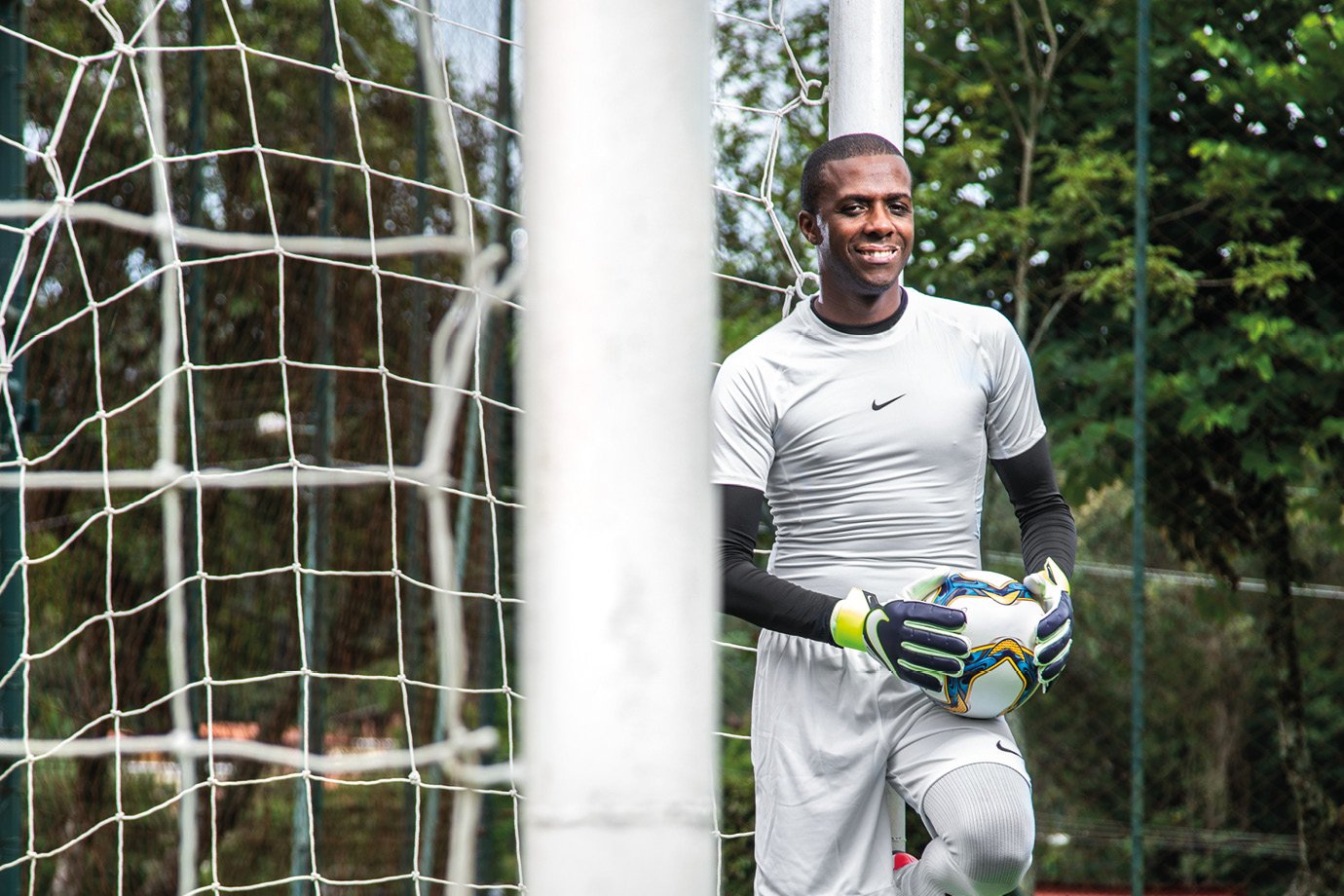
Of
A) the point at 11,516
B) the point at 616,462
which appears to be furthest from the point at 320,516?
the point at 616,462

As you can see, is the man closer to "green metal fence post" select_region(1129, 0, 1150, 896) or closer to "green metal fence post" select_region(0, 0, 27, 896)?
"green metal fence post" select_region(0, 0, 27, 896)

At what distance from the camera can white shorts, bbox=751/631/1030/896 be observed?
8.13ft

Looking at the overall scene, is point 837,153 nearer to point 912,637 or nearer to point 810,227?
point 810,227

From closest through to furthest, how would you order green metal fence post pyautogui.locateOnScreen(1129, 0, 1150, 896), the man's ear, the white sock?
the white sock
the man's ear
green metal fence post pyautogui.locateOnScreen(1129, 0, 1150, 896)

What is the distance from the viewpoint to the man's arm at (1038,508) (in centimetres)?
263

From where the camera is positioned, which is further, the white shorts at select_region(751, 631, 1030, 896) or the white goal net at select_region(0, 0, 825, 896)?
the white goal net at select_region(0, 0, 825, 896)

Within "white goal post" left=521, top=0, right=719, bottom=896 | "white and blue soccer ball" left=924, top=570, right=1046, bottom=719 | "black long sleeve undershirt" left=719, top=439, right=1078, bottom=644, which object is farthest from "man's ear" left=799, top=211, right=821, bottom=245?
"white goal post" left=521, top=0, right=719, bottom=896

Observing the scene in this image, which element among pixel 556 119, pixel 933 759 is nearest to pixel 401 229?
pixel 933 759

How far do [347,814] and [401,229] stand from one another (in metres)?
2.64

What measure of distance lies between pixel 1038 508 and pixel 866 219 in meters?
0.59

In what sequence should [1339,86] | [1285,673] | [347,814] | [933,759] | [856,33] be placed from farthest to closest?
1. [347,814]
2. [1285,673]
3. [1339,86]
4. [856,33]
5. [933,759]

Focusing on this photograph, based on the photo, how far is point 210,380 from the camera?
295 inches

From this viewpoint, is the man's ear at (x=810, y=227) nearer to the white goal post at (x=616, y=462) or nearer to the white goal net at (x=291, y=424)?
the white goal post at (x=616, y=462)

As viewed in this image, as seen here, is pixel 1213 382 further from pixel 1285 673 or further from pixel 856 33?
pixel 856 33
